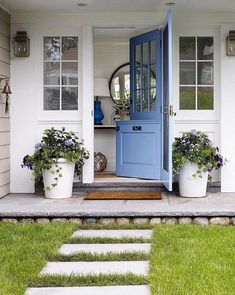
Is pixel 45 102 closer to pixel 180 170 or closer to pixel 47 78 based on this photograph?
pixel 47 78

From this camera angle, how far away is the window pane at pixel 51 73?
6359mm

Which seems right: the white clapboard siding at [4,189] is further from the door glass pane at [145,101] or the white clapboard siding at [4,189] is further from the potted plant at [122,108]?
the potted plant at [122,108]

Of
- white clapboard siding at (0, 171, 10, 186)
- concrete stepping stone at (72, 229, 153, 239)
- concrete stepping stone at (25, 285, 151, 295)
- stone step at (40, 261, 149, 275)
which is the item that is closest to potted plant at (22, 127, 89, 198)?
white clapboard siding at (0, 171, 10, 186)

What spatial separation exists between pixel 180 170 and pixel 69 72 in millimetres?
1858

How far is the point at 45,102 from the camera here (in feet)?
20.9

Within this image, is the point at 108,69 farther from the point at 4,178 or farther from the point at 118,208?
the point at 118,208

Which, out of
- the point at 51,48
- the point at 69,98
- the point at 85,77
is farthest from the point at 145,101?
the point at 51,48

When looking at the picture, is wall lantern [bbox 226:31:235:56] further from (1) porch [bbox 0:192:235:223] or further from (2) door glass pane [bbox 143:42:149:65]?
(1) porch [bbox 0:192:235:223]

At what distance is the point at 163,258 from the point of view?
3672 millimetres

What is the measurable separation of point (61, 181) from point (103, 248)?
76.9 inches

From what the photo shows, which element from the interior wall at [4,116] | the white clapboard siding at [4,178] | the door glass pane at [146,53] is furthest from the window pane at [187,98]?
the white clapboard siding at [4,178]

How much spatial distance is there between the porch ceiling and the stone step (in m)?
3.29

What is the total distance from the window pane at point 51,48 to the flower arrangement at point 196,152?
1845 millimetres

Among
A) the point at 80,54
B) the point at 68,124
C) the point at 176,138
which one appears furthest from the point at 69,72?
the point at 176,138
